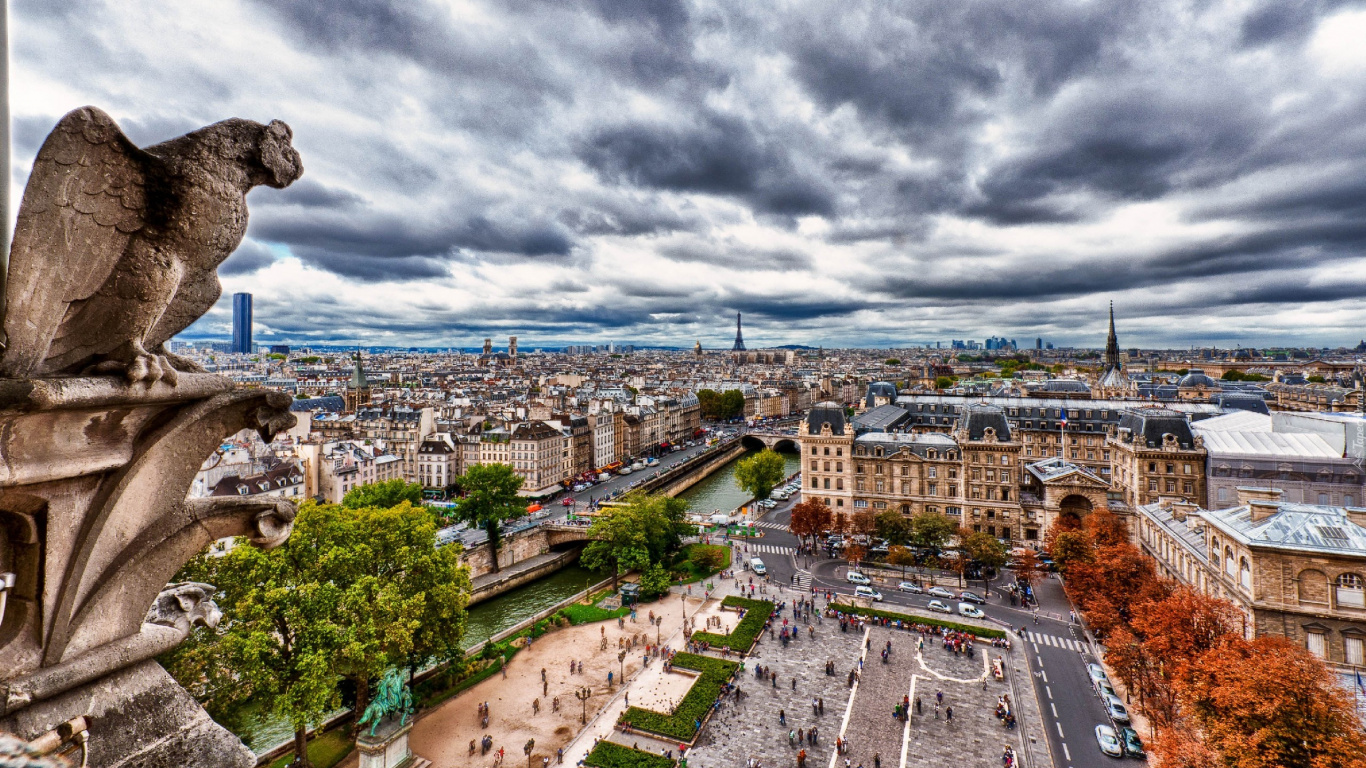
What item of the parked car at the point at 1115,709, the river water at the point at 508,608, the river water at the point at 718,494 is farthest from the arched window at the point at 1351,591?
the river water at the point at 718,494

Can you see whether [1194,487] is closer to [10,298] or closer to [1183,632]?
[1183,632]

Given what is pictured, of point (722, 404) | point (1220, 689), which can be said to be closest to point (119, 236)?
point (1220, 689)

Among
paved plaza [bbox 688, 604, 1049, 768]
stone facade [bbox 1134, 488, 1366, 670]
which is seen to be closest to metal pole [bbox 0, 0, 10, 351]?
paved plaza [bbox 688, 604, 1049, 768]

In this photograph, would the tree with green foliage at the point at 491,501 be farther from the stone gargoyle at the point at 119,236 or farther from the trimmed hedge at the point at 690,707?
the stone gargoyle at the point at 119,236

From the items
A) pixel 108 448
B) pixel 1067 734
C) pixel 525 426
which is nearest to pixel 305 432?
pixel 525 426

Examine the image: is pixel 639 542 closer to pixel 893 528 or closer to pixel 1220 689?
pixel 893 528

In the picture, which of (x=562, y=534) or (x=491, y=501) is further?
(x=562, y=534)

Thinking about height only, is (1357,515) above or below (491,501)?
above
